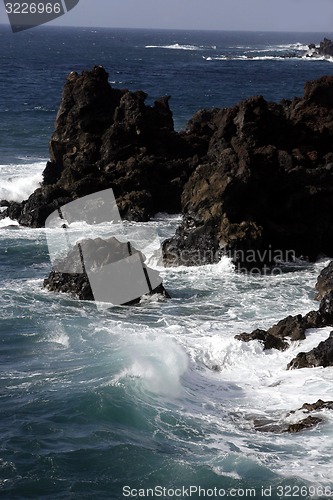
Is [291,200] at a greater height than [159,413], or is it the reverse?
[291,200]

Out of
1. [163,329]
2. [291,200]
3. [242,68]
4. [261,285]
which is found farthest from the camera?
[242,68]

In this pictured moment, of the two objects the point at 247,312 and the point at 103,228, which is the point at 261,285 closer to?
the point at 247,312

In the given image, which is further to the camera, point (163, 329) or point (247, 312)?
point (247, 312)

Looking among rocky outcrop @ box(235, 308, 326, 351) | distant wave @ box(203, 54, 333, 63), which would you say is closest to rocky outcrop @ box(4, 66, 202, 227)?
rocky outcrop @ box(235, 308, 326, 351)

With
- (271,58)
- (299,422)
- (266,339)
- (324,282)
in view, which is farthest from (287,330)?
(271,58)

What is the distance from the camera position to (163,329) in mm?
21500

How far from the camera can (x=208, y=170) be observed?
2859 cm

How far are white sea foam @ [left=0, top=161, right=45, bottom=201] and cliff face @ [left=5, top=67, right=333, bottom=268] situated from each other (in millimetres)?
2053

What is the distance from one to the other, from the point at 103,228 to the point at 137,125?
5994 millimetres

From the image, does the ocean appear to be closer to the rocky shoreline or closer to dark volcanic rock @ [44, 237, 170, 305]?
dark volcanic rock @ [44, 237, 170, 305]

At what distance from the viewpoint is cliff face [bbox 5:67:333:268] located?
88.9 feet

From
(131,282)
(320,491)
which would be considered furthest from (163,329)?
(320,491)

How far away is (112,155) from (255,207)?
9.17m

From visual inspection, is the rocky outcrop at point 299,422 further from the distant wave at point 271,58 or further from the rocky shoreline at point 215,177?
the distant wave at point 271,58
